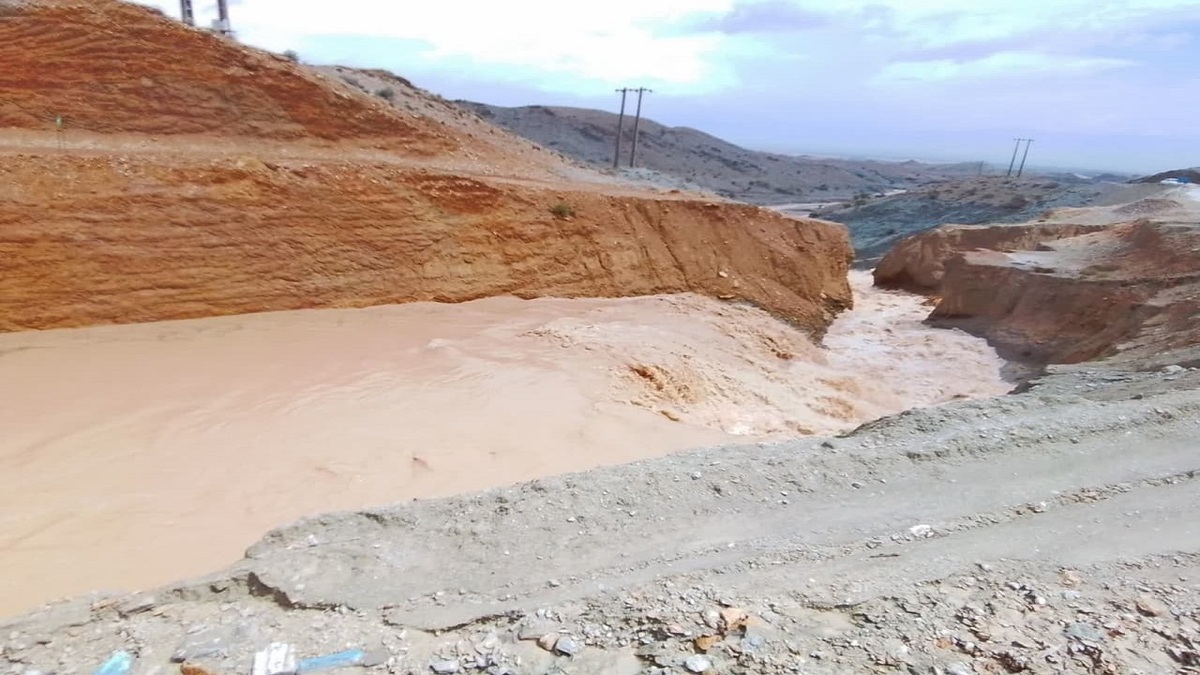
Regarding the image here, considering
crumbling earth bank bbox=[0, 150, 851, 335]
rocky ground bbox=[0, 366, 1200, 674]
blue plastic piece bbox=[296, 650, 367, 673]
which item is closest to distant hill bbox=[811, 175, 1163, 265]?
crumbling earth bank bbox=[0, 150, 851, 335]

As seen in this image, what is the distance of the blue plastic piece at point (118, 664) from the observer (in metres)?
2.32

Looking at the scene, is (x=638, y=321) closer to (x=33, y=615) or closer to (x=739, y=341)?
(x=739, y=341)

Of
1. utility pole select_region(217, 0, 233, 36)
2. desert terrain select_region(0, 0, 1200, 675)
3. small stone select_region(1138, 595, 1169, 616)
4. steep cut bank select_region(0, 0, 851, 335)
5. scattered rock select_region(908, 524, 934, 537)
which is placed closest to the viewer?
→ small stone select_region(1138, 595, 1169, 616)

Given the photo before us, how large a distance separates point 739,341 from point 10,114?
1019cm

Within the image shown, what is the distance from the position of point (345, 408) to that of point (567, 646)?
4819 mm

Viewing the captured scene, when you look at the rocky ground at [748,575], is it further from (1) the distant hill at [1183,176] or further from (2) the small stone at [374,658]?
(1) the distant hill at [1183,176]

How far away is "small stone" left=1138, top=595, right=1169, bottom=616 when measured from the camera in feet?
7.82

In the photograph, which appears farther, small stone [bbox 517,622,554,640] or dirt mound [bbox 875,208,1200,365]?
dirt mound [bbox 875,208,1200,365]

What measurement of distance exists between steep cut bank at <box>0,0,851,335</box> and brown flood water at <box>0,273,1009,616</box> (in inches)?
18.5

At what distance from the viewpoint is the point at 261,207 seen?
868cm

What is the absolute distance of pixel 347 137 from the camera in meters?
10.9

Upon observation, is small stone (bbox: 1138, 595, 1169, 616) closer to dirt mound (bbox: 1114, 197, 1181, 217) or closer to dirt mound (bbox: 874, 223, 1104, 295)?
dirt mound (bbox: 874, 223, 1104, 295)

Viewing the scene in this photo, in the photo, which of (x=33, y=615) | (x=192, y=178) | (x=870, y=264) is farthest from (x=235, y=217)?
(x=870, y=264)

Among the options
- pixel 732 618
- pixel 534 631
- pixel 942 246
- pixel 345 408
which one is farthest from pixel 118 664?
pixel 942 246
